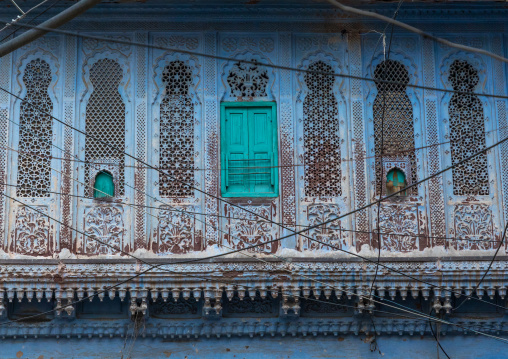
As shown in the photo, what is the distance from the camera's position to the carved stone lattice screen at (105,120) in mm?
8750

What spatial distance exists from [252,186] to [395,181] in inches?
56.1

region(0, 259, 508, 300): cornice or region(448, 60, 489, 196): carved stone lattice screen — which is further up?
region(448, 60, 489, 196): carved stone lattice screen

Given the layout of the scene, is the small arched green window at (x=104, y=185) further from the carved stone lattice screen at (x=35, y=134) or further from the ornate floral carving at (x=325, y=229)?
the ornate floral carving at (x=325, y=229)

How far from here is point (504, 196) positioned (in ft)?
28.7

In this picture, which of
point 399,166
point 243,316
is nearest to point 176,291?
point 243,316

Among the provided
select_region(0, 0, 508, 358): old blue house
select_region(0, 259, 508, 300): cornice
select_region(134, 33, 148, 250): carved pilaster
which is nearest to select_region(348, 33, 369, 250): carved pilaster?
select_region(0, 0, 508, 358): old blue house

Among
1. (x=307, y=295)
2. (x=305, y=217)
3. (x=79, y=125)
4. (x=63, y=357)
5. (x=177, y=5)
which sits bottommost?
(x=63, y=357)

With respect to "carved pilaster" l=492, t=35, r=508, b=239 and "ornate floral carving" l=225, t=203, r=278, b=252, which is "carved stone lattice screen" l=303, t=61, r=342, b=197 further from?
"carved pilaster" l=492, t=35, r=508, b=239

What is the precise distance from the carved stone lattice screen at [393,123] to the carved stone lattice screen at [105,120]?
2.55 meters

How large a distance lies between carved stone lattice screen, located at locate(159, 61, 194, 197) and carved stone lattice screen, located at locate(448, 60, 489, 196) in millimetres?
2637

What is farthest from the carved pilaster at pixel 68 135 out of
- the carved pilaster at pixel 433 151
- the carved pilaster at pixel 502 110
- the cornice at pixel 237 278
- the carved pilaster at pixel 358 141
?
the carved pilaster at pixel 502 110

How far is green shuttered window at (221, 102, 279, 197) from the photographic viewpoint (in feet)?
28.6

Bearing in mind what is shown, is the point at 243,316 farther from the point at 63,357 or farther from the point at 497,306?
the point at 497,306

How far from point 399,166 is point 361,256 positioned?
1047 mm
